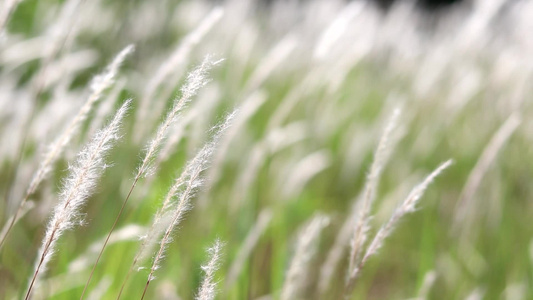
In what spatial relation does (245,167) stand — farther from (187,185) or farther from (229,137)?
(187,185)

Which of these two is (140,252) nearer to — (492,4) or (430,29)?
(492,4)

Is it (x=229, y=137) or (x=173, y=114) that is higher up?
(x=229, y=137)

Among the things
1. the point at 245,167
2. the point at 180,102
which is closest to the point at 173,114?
the point at 180,102

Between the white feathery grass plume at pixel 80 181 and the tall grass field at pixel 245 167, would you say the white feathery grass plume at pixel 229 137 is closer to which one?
the tall grass field at pixel 245 167

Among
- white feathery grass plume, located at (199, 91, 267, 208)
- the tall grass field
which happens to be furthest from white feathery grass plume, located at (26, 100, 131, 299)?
white feathery grass plume, located at (199, 91, 267, 208)

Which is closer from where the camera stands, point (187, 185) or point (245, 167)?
point (187, 185)

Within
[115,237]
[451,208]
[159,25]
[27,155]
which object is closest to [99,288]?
[115,237]

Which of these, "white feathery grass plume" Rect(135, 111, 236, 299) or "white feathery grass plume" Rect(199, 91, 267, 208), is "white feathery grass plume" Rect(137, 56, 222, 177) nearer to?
"white feathery grass plume" Rect(135, 111, 236, 299)

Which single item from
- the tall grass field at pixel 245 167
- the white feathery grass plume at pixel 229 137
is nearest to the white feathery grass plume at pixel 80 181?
the tall grass field at pixel 245 167
